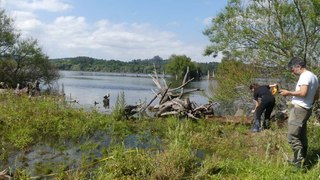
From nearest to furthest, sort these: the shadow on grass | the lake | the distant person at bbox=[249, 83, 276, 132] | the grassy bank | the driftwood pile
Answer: the grassy bank < the shadow on grass < the distant person at bbox=[249, 83, 276, 132] < the driftwood pile < the lake

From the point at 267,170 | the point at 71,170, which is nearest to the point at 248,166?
the point at 267,170

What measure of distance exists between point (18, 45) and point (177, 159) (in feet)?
134

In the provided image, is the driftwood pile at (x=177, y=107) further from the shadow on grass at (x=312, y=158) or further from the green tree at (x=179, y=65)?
the green tree at (x=179, y=65)

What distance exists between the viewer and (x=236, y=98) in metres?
19.3

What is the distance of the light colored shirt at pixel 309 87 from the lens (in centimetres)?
694

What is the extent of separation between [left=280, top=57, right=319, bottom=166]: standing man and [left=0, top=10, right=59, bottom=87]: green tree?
3873cm

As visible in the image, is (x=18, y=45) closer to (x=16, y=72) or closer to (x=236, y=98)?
(x=16, y=72)

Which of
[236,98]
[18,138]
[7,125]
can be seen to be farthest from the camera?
[236,98]

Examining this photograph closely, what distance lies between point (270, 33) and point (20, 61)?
34.9 metres

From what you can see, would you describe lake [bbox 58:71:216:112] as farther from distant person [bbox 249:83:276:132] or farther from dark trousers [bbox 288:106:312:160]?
dark trousers [bbox 288:106:312:160]

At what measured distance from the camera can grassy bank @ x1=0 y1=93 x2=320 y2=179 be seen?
680 centimetres

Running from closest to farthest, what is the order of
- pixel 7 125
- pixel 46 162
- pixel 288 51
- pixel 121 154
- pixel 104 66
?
pixel 121 154
pixel 46 162
pixel 7 125
pixel 288 51
pixel 104 66

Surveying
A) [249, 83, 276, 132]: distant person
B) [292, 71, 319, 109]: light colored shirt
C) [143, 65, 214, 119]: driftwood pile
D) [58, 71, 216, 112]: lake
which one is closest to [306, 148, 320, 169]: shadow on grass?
[292, 71, 319, 109]: light colored shirt

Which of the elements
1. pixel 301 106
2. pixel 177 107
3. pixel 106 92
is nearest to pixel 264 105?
pixel 177 107
